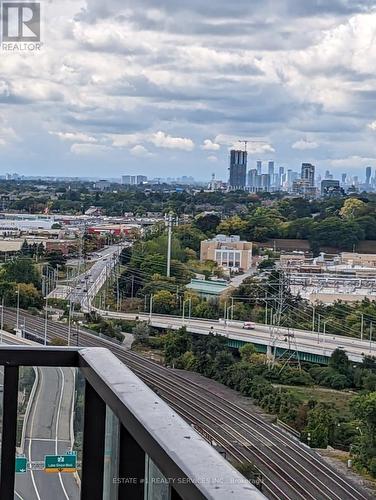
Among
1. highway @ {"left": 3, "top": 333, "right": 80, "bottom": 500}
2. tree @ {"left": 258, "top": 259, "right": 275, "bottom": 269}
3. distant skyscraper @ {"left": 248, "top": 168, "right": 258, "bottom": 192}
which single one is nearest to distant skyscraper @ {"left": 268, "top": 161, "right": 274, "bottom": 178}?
distant skyscraper @ {"left": 248, "top": 168, "right": 258, "bottom": 192}

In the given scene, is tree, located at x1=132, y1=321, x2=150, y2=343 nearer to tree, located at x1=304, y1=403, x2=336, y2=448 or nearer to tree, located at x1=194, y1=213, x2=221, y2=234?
tree, located at x1=304, y1=403, x2=336, y2=448

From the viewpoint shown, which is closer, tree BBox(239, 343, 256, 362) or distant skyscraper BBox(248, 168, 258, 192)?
tree BBox(239, 343, 256, 362)

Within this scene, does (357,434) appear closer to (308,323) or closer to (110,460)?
(308,323)

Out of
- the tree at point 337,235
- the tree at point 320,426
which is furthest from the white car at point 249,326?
the tree at point 337,235

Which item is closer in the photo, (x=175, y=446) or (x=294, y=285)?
(x=175, y=446)

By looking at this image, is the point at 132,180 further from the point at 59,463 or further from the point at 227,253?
the point at 59,463

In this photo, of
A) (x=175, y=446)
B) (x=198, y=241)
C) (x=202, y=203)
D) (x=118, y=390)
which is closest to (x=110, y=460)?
(x=118, y=390)

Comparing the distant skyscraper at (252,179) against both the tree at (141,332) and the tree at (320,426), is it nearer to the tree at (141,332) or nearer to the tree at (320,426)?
the tree at (141,332)
